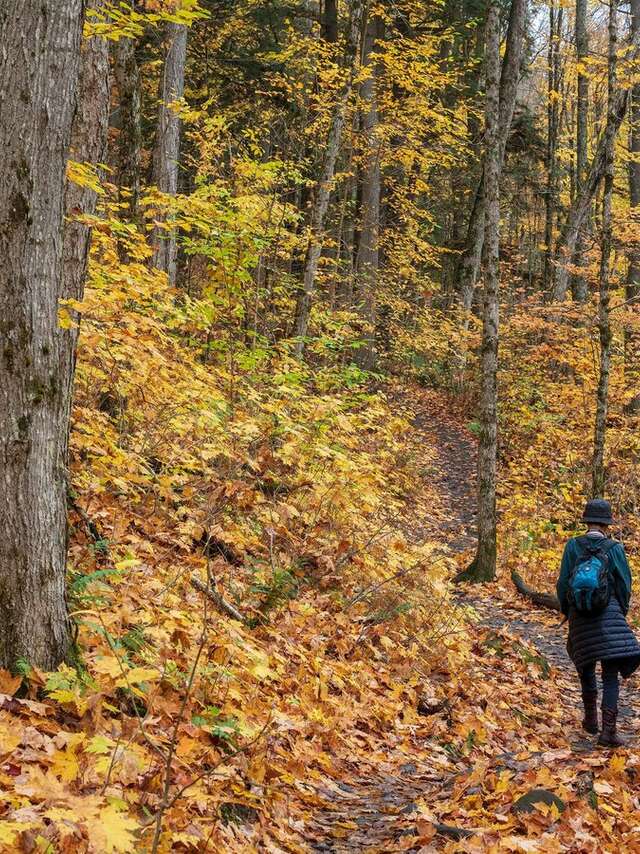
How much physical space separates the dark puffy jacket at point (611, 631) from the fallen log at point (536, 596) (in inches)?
171

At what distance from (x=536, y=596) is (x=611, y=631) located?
514 cm

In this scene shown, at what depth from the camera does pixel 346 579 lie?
27.0ft

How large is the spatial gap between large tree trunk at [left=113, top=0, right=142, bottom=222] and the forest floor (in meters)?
7.08

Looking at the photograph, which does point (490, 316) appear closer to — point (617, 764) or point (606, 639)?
point (606, 639)

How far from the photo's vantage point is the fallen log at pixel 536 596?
10759 mm

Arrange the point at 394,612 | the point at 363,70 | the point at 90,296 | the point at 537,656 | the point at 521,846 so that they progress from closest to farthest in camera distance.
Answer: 1. the point at 521,846
2. the point at 90,296
3. the point at 394,612
4. the point at 537,656
5. the point at 363,70

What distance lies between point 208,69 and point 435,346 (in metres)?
11.4

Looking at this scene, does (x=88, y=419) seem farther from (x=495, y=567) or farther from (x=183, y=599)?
(x=495, y=567)

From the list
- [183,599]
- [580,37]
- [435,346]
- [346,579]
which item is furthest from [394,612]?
[580,37]

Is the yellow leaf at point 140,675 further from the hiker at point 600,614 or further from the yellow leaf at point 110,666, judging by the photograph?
the hiker at point 600,614

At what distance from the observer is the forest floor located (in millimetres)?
4043

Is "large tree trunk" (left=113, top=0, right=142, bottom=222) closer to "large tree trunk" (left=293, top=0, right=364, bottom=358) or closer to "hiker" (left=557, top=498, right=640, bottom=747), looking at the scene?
"large tree trunk" (left=293, top=0, right=364, bottom=358)

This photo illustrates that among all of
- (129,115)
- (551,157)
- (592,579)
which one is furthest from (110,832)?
(551,157)

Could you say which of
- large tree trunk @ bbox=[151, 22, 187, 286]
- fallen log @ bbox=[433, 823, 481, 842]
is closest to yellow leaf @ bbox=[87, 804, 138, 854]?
fallen log @ bbox=[433, 823, 481, 842]
